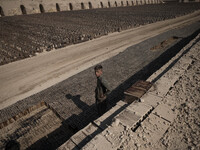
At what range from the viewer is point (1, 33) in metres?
15.3

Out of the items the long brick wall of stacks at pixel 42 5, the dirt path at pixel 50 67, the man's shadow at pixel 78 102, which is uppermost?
the long brick wall of stacks at pixel 42 5

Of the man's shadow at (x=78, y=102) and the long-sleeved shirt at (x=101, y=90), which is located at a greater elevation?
the long-sleeved shirt at (x=101, y=90)

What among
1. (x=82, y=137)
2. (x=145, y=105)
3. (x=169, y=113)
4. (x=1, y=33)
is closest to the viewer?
(x=82, y=137)

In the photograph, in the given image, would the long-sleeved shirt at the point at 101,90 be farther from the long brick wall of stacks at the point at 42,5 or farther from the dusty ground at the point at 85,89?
the long brick wall of stacks at the point at 42,5

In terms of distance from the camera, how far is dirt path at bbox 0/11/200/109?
714cm

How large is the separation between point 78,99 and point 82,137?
3.06 m

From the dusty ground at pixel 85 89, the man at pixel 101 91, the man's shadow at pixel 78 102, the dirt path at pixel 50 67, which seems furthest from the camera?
the dirt path at pixel 50 67

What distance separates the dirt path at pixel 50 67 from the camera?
7137 mm

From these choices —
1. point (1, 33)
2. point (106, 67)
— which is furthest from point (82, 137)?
point (1, 33)

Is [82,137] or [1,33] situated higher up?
[1,33]

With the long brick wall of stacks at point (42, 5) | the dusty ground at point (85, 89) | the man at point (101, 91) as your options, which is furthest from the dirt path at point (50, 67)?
the long brick wall of stacks at point (42, 5)

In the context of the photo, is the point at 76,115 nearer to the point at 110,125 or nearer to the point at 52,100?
the point at 52,100

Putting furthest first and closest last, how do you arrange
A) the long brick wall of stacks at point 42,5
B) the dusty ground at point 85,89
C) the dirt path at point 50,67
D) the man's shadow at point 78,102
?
the long brick wall of stacks at point 42,5, the dirt path at point 50,67, the man's shadow at point 78,102, the dusty ground at point 85,89

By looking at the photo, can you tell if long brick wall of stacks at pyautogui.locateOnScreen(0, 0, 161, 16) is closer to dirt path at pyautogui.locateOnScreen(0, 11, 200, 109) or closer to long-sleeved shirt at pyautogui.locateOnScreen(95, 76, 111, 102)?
dirt path at pyautogui.locateOnScreen(0, 11, 200, 109)
